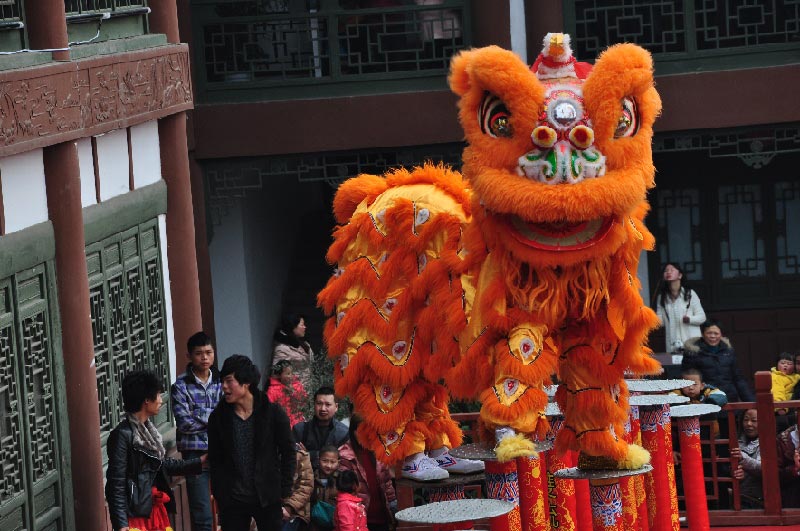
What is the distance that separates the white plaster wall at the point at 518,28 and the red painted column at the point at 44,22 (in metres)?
6.30

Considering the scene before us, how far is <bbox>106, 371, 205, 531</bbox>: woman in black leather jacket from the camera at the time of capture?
33.3 ft

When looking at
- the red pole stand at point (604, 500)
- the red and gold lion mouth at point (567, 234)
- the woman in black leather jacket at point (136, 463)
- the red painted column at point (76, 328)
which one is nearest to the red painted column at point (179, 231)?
the red painted column at point (76, 328)

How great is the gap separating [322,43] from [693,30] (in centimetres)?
321

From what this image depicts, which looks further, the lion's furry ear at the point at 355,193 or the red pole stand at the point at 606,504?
the lion's furry ear at the point at 355,193

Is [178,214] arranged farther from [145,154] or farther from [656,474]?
[656,474]

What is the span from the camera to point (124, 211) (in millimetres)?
12086

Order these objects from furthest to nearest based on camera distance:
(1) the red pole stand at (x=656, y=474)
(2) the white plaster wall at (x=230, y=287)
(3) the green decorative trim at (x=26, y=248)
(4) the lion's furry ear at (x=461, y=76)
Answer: (2) the white plaster wall at (x=230, y=287) < (1) the red pole stand at (x=656, y=474) < (3) the green decorative trim at (x=26, y=248) < (4) the lion's furry ear at (x=461, y=76)

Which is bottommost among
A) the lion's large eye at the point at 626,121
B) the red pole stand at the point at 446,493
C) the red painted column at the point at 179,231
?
the red pole stand at the point at 446,493

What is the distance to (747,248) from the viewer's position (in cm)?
1845

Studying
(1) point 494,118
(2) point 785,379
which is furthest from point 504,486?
(2) point 785,379

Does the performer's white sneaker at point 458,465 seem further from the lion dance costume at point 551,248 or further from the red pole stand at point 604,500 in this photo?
the red pole stand at point 604,500

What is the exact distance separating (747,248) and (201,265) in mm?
5408

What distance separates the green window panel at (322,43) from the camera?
644 inches

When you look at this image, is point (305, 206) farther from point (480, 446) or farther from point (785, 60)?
point (480, 446)
